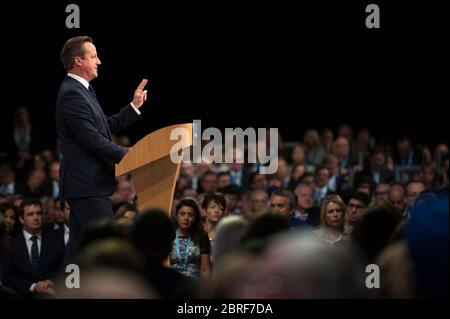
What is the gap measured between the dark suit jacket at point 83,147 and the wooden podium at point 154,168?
0.12m

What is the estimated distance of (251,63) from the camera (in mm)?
11570

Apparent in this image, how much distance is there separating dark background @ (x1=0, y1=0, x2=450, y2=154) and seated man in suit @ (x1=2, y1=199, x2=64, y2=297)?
3.19 metres

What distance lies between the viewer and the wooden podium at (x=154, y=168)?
453 cm

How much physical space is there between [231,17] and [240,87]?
0.99 meters

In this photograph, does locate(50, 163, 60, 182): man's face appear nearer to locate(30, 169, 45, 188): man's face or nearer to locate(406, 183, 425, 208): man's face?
locate(30, 169, 45, 188): man's face

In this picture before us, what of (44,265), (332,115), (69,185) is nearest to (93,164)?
(69,185)

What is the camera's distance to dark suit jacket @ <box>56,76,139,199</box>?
475 cm

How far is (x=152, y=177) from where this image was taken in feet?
15.7

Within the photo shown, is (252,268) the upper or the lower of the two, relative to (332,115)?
lower

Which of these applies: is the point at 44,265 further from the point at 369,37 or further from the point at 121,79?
the point at 369,37

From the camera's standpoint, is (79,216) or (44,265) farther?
(44,265)

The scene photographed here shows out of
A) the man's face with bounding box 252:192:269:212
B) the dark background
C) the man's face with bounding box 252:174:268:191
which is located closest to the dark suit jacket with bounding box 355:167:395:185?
the man's face with bounding box 252:174:268:191

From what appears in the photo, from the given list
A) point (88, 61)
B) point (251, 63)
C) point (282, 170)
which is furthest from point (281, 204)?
point (251, 63)

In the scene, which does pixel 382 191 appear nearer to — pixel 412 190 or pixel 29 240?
pixel 412 190
